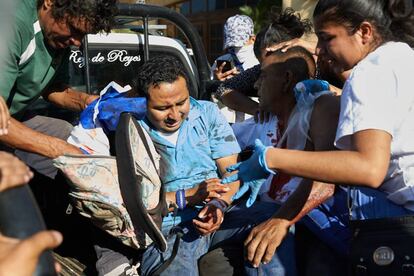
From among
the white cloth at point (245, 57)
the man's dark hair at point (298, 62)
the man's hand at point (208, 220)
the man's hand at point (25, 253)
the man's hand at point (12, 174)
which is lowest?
the man's hand at point (208, 220)

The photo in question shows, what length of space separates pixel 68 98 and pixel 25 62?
491 mm

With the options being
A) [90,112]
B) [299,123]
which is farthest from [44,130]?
[299,123]

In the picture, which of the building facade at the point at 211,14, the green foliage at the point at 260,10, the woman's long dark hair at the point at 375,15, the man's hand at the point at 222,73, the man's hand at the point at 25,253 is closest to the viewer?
the man's hand at the point at 25,253

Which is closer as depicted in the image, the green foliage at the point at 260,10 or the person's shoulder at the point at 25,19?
the person's shoulder at the point at 25,19

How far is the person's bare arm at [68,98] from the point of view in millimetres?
2826

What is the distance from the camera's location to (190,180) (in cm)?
233

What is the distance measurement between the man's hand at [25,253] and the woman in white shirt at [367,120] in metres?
1.01

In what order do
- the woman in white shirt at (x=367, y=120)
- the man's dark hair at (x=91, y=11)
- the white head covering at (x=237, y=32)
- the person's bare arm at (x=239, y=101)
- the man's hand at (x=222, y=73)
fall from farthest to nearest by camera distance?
A: the white head covering at (x=237, y=32) < the man's hand at (x=222, y=73) < the person's bare arm at (x=239, y=101) < the man's dark hair at (x=91, y=11) < the woman in white shirt at (x=367, y=120)

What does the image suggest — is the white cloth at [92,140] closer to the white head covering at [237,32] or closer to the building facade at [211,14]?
the white head covering at [237,32]

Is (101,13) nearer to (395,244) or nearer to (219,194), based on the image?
(219,194)

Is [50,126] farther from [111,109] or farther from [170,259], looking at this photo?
[170,259]

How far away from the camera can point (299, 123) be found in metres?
2.12

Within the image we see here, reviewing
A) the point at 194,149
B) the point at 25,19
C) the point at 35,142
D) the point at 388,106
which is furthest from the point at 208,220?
the point at 25,19

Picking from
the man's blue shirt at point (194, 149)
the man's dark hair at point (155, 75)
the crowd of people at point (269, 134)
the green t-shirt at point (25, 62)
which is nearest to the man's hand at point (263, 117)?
the crowd of people at point (269, 134)
